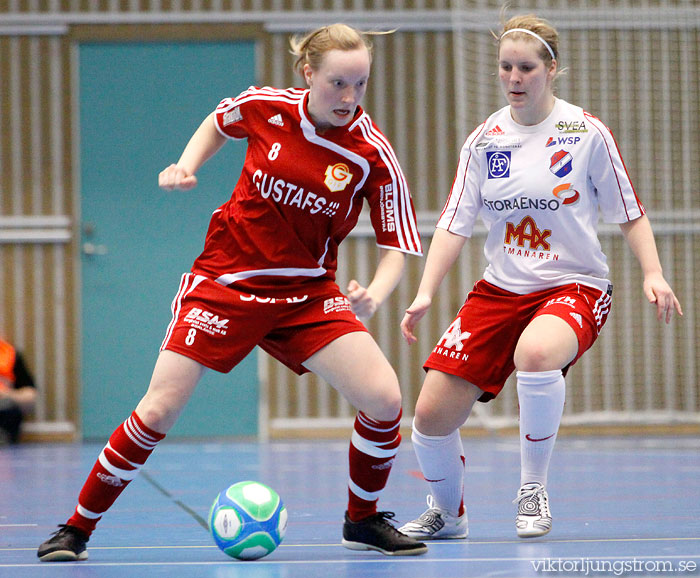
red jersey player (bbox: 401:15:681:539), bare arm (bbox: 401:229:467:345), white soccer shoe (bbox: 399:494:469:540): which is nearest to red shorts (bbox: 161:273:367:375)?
bare arm (bbox: 401:229:467:345)

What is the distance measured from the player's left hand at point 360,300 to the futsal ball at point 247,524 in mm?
642

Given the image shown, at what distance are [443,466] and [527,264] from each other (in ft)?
2.49

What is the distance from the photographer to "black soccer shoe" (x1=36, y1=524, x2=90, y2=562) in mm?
3109

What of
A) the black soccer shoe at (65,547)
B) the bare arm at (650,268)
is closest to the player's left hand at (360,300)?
the bare arm at (650,268)

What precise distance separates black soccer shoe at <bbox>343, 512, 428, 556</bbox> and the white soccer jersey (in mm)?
921

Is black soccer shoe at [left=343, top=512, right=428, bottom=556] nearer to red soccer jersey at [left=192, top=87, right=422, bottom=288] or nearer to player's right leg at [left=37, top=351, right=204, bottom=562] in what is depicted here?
player's right leg at [left=37, top=351, right=204, bottom=562]

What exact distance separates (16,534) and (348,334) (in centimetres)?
154

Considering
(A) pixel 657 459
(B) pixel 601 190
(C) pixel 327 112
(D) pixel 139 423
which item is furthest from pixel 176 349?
(A) pixel 657 459

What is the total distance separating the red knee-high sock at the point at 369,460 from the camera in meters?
3.30

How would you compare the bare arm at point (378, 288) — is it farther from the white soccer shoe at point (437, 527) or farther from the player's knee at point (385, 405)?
the white soccer shoe at point (437, 527)

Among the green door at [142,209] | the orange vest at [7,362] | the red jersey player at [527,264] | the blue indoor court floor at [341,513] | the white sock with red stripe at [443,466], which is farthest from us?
the green door at [142,209]

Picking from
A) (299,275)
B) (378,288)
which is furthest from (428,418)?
(299,275)

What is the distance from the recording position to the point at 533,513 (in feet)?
11.0

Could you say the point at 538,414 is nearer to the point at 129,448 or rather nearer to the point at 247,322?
the point at 247,322
